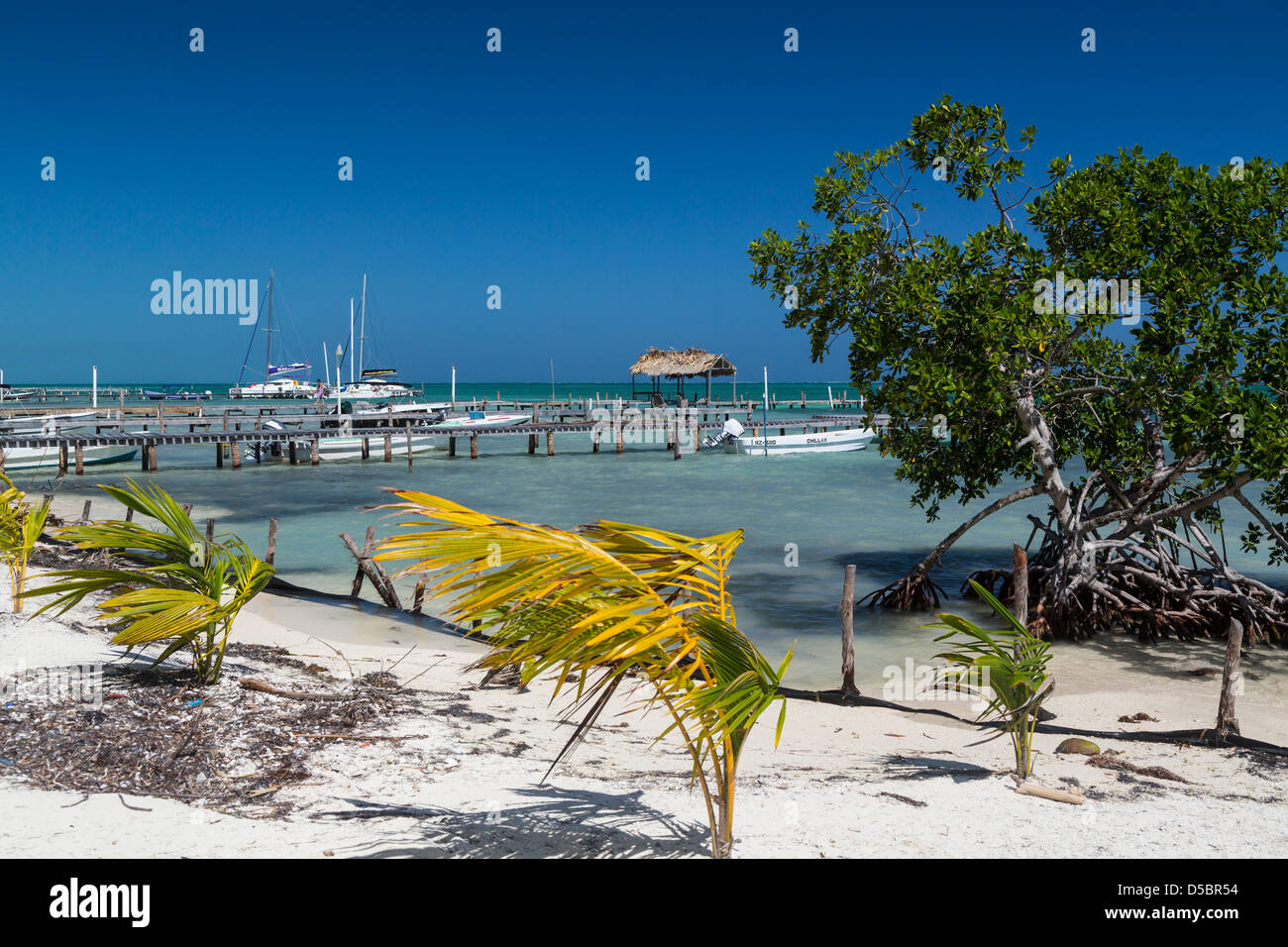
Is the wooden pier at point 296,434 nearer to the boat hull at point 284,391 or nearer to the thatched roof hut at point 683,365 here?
the thatched roof hut at point 683,365

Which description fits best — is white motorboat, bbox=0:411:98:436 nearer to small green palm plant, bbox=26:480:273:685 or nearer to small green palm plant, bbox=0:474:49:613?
small green palm plant, bbox=0:474:49:613

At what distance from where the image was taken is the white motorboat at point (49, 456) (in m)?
34.9

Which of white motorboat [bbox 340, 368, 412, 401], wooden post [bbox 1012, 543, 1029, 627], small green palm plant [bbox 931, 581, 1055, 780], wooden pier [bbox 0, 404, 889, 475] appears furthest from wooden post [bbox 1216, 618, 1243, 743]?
white motorboat [bbox 340, 368, 412, 401]

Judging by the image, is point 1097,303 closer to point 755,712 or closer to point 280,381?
point 755,712

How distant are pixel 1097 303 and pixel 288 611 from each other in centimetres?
1205

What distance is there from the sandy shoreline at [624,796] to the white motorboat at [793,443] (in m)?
38.2

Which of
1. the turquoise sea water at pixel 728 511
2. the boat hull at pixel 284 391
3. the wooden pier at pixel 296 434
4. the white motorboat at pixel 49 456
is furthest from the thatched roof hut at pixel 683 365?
the boat hull at pixel 284 391

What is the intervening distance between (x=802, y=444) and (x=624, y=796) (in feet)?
143

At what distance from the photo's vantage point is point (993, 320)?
11.6 m

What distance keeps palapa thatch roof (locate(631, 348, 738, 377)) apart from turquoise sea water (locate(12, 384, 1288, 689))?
796 centimetres

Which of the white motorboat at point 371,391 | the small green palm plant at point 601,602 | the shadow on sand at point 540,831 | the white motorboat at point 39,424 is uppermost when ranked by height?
the white motorboat at point 371,391

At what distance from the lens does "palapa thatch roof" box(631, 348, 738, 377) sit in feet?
193

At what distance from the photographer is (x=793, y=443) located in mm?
47969

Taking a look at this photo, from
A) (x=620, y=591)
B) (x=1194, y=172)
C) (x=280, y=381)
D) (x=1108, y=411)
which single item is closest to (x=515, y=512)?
(x=1108, y=411)
